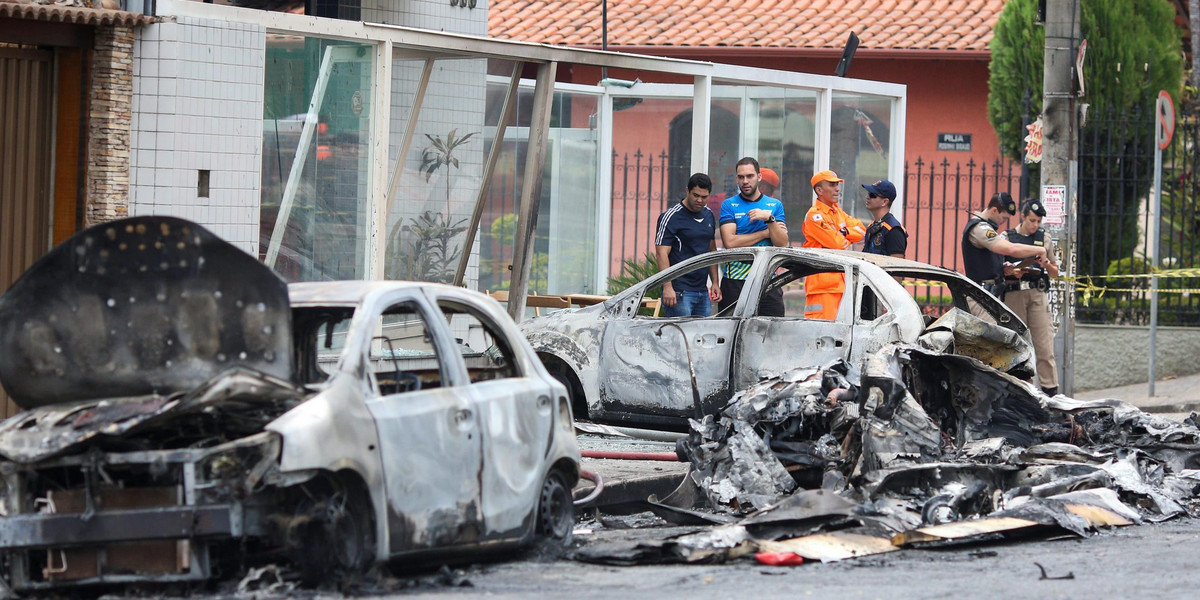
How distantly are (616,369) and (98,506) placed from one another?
5.21 meters

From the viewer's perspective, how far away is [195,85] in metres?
10.8

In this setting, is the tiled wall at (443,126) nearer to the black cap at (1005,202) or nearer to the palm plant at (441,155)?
the palm plant at (441,155)

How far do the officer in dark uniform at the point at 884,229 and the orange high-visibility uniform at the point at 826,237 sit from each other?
0.93 feet

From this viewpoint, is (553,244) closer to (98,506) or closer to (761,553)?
(761,553)

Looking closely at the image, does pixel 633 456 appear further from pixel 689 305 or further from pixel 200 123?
pixel 200 123

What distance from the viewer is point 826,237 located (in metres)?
12.9

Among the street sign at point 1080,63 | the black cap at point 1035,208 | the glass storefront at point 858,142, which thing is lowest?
the black cap at point 1035,208

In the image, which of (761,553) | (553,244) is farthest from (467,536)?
(553,244)

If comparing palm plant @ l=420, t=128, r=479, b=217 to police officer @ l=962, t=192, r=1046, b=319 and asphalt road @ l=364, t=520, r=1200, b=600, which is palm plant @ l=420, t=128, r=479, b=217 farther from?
asphalt road @ l=364, t=520, r=1200, b=600

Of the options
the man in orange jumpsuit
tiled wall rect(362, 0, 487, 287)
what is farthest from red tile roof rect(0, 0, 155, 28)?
the man in orange jumpsuit

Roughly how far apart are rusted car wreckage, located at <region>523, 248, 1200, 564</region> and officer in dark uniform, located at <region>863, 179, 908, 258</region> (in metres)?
1.53

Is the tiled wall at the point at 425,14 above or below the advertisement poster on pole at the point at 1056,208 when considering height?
above

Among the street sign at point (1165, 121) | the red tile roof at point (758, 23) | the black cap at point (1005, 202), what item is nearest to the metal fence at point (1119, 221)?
the street sign at point (1165, 121)

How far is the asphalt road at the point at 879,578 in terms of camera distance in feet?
21.5
